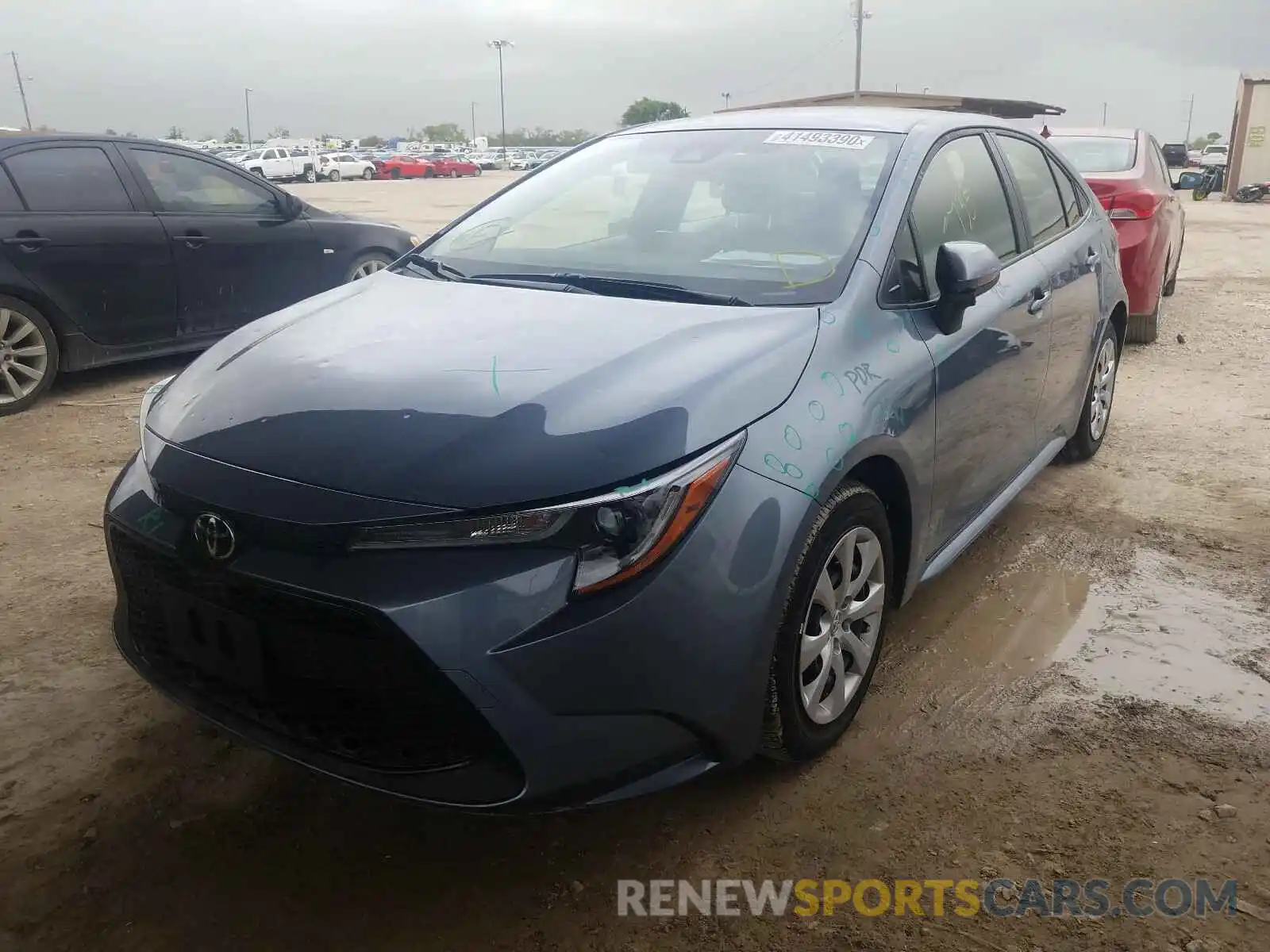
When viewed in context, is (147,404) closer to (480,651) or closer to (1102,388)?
(480,651)

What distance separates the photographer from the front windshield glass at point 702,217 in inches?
109

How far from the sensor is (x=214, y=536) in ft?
6.57

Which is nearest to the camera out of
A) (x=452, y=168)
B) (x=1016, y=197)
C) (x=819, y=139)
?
(x=819, y=139)

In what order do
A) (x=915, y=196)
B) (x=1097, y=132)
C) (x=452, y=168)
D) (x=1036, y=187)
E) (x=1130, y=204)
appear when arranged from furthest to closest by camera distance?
(x=452, y=168) → (x=1097, y=132) → (x=1130, y=204) → (x=1036, y=187) → (x=915, y=196)

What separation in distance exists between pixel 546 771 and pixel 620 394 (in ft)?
2.49

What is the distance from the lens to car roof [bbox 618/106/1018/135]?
10.7 feet

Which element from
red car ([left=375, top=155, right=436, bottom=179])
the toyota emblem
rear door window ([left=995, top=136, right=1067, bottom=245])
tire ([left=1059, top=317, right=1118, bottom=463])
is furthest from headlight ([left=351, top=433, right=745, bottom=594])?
red car ([left=375, top=155, right=436, bottom=179])

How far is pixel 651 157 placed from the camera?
11.2 feet

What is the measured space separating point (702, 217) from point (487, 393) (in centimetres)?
118

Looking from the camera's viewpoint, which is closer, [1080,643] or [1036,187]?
[1080,643]

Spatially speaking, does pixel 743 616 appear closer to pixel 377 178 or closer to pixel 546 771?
pixel 546 771

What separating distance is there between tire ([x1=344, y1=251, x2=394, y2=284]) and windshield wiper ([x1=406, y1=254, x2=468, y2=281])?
12.9 ft

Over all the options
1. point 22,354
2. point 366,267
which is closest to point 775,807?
point 22,354

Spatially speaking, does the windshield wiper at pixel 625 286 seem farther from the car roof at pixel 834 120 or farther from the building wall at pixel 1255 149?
the building wall at pixel 1255 149
